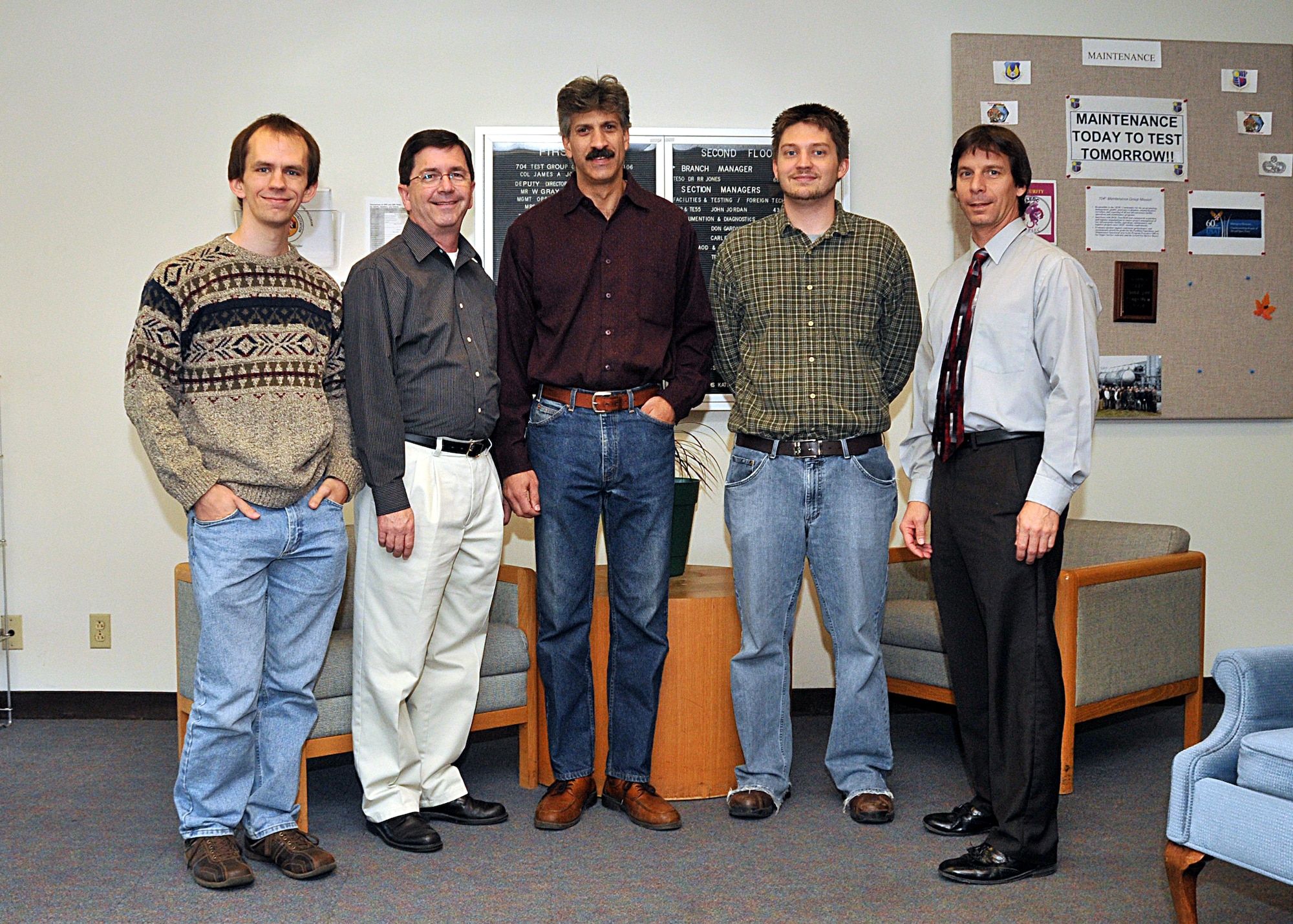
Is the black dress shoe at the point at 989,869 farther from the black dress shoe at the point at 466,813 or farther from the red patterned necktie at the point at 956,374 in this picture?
the black dress shoe at the point at 466,813

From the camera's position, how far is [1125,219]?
3.96 meters

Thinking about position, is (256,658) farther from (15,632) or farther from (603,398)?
(15,632)

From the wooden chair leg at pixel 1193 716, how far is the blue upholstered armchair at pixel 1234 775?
1.44m

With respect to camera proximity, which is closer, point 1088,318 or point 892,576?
point 1088,318

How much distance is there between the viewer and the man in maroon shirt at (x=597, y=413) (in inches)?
107

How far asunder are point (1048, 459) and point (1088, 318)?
33cm

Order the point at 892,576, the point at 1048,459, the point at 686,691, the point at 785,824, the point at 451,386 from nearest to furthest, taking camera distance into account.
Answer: the point at 1048,459, the point at 451,386, the point at 785,824, the point at 686,691, the point at 892,576

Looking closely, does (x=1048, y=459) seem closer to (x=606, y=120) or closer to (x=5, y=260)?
(x=606, y=120)

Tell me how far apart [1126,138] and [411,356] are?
2802 mm

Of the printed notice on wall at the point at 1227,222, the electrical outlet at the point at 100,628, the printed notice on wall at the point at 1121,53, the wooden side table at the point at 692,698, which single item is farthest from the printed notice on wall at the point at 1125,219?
the electrical outlet at the point at 100,628

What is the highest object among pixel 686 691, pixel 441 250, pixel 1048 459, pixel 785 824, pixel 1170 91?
pixel 1170 91

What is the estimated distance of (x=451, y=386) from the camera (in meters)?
2.59

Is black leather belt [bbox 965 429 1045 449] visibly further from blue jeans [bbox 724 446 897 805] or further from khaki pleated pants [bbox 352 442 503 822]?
khaki pleated pants [bbox 352 442 503 822]

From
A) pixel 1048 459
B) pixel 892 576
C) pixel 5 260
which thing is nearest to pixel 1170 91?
pixel 892 576
